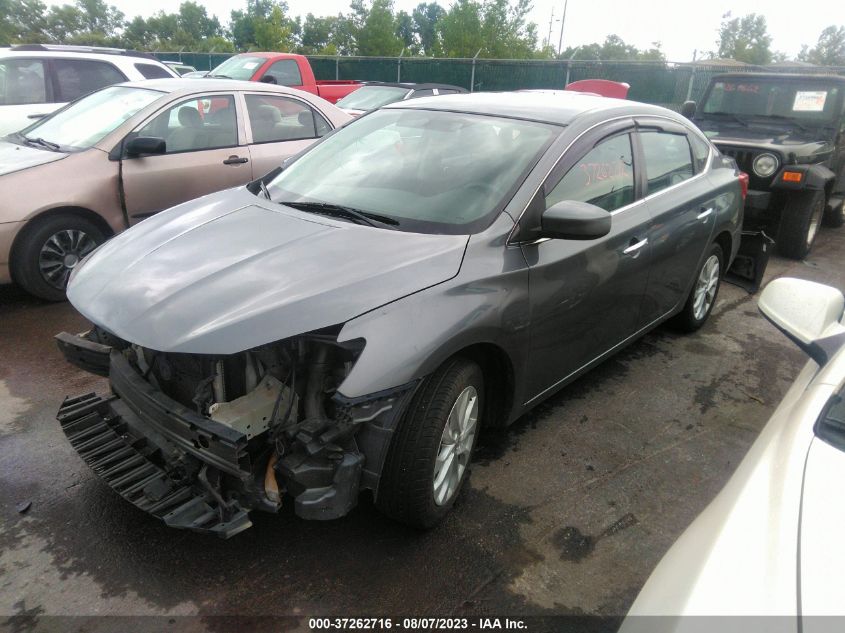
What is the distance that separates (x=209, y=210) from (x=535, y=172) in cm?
163

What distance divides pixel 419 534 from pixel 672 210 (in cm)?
252

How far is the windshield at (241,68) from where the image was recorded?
1218 cm

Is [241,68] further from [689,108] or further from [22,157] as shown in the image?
[689,108]

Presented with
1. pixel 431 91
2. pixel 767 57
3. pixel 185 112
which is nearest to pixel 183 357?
pixel 185 112

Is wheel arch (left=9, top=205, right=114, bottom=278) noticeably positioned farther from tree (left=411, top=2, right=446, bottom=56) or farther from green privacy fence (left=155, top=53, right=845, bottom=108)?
tree (left=411, top=2, right=446, bottom=56)

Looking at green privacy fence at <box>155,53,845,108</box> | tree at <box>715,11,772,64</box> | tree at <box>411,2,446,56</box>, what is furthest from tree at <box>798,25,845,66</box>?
green privacy fence at <box>155,53,845,108</box>

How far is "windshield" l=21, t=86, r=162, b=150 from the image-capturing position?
17.3 ft

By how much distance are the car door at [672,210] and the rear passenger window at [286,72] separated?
9.50 meters

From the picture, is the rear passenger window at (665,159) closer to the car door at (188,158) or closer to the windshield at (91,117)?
the car door at (188,158)

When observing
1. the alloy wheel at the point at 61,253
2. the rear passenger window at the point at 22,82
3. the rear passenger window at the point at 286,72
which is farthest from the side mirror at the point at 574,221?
the rear passenger window at the point at 286,72

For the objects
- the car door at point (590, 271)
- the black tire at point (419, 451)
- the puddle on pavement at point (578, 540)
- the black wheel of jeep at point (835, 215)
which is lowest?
the puddle on pavement at point (578, 540)

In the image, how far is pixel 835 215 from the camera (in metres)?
8.83

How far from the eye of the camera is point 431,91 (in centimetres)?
1170

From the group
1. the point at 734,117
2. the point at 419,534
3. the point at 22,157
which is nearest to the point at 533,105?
the point at 419,534
